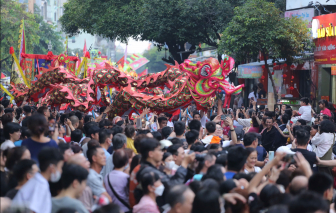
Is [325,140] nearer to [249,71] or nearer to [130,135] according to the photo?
[130,135]

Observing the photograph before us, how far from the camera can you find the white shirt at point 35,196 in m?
3.55

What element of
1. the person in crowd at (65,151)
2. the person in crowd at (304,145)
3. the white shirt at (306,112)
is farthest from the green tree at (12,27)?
the person in crowd at (304,145)

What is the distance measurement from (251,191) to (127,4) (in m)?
18.4

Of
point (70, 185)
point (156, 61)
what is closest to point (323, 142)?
point (70, 185)

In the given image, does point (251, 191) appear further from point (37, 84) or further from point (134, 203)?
point (37, 84)

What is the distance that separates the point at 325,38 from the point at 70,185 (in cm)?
1317

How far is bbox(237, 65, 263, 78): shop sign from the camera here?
19.2m

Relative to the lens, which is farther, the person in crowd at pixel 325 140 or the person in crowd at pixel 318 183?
the person in crowd at pixel 325 140

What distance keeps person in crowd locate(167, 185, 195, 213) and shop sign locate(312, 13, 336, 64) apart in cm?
1232

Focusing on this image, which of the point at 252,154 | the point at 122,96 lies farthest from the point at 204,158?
the point at 122,96

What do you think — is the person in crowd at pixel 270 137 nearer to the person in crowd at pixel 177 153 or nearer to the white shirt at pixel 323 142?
the white shirt at pixel 323 142

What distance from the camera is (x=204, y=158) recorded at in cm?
451

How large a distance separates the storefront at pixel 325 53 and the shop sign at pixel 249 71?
348cm

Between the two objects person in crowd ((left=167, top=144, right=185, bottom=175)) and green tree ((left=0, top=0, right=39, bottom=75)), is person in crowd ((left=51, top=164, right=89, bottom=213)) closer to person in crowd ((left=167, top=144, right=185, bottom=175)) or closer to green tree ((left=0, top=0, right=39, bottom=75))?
person in crowd ((left=167, top=144, right=185, bottom=175))
